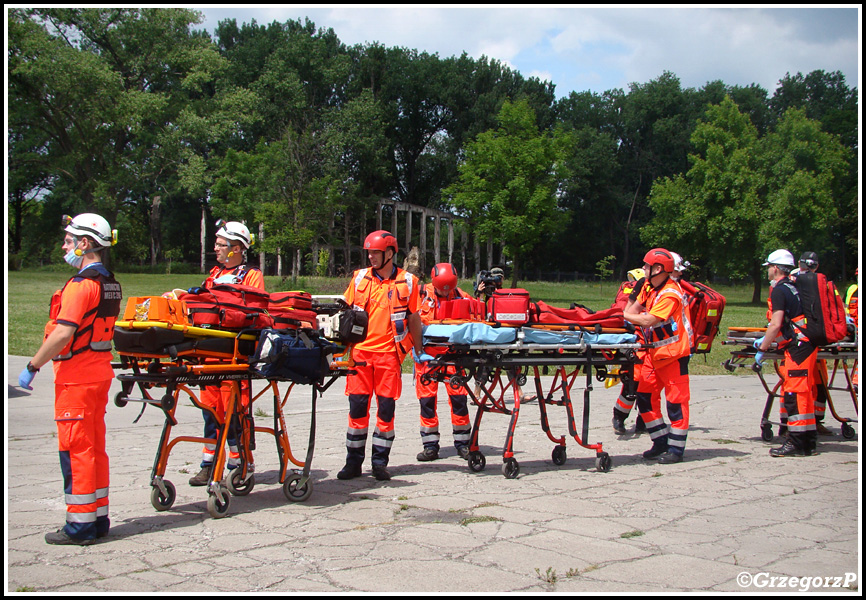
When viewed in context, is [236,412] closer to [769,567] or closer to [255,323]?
[255,323]

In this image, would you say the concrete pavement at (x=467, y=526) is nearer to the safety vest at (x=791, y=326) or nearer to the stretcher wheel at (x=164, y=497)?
the stretcher wheel at (x=164, y=497)

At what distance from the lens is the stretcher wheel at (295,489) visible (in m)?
6.73

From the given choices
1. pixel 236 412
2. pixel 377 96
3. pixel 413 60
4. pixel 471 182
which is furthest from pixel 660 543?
pixel 413 60

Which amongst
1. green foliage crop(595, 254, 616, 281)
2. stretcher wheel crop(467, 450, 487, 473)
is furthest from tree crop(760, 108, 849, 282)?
stretcher wheel crop(467, 450, 487, 473)

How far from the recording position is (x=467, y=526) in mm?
6051

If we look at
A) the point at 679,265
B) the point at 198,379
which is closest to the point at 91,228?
the point at 198,379

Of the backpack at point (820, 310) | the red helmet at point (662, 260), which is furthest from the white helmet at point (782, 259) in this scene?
the red helmet at point (662, 260)

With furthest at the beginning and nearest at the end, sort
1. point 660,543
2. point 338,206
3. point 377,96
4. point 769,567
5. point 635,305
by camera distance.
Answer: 1. point 377,96
2. point 338,206
3. point 635,305
4. point 660,543
5. point 769,567

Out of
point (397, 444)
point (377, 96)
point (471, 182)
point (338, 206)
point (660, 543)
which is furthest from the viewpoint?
point (377, 96)

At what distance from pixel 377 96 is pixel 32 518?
6184 cm

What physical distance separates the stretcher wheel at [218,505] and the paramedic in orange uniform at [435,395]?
255cm

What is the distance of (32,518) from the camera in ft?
20.2

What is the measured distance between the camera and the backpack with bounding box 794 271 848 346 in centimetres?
884

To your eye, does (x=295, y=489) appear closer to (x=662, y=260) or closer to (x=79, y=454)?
(x=79, y=454)
